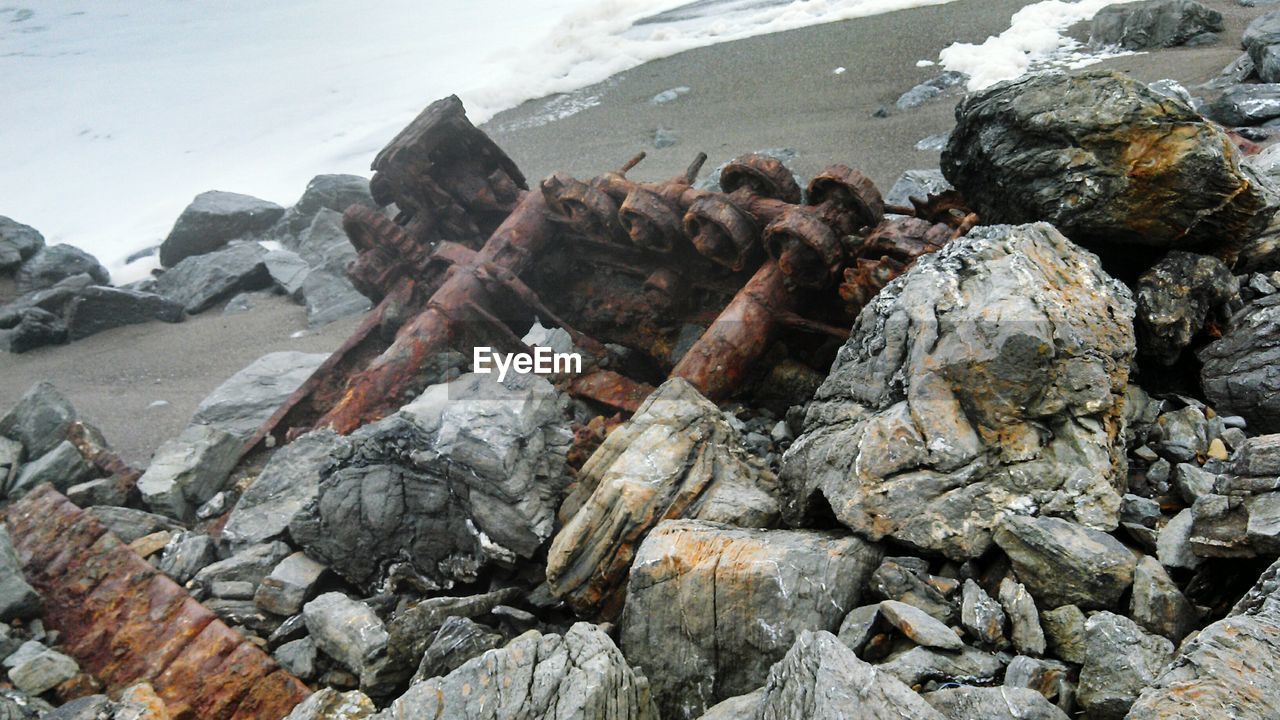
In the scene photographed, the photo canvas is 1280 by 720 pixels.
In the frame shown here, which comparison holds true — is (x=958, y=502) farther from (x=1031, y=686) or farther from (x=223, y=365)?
(x=223, y=365)

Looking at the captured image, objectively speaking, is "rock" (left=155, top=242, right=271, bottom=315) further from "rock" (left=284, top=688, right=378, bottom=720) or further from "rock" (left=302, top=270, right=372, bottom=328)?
"rock" (left=284, top=688, right=378, bottom=720)

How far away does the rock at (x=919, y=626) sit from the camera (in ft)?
7.39

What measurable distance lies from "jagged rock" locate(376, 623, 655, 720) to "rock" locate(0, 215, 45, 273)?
957cm

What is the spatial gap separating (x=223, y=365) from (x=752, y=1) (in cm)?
1056

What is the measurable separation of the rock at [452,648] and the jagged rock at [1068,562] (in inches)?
66.8

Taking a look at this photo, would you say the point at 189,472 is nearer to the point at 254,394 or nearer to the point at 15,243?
the point at 254,394

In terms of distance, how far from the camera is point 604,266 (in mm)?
5004

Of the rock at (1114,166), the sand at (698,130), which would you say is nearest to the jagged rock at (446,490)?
the rock at (1114,166)

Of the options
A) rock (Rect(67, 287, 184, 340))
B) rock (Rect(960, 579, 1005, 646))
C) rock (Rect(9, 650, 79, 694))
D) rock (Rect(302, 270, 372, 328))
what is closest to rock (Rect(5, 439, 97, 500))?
rock (Rect(9, 650, 79, 694))

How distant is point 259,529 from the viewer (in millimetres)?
4047

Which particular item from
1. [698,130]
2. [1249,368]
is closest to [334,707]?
[1249,368]

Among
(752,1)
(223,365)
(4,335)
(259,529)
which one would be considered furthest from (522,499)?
(752,1)

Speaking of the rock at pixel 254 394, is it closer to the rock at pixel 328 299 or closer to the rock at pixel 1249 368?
the rock at pixel 328 299

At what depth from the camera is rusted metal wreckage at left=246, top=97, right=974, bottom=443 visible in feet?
13.1
